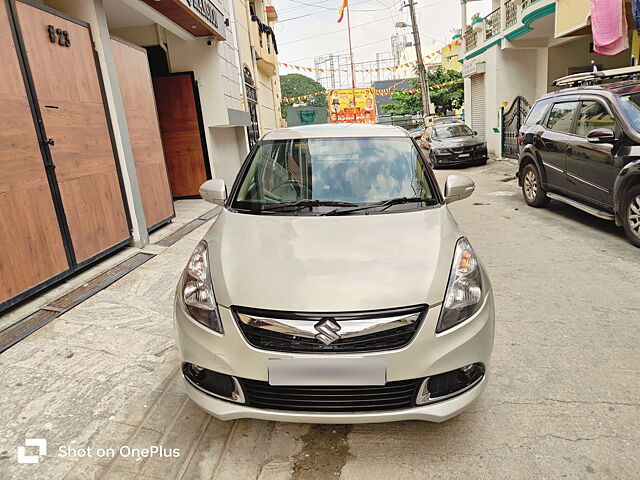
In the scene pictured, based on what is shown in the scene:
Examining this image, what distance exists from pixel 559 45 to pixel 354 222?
16056mm

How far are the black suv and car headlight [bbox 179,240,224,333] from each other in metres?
5.03

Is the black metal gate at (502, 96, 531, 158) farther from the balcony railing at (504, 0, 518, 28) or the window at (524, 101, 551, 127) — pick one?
the window at (524, 101, 551, 127)

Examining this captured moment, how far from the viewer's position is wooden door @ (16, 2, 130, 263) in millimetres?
4258

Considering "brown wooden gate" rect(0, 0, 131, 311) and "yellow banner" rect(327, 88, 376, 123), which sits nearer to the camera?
"brown wooden gate" rect(0, 0, 131, 311)

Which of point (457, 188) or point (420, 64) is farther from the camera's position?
point (420, 64)

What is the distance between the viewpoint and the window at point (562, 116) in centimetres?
643

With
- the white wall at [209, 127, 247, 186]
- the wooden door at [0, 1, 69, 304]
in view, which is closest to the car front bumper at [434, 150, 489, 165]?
the white wall at [209, 127, 247, 186]

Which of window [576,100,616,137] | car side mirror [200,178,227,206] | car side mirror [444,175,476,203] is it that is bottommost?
car side mirror [444,175,476,203]

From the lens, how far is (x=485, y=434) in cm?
236

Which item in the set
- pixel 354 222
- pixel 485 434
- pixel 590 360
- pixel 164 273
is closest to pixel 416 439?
pixel 485 434

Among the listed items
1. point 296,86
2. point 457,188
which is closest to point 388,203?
point 457,188

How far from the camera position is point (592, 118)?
19.3 ft

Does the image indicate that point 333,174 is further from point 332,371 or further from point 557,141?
point 557,141

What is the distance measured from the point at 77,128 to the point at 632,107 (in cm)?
644
